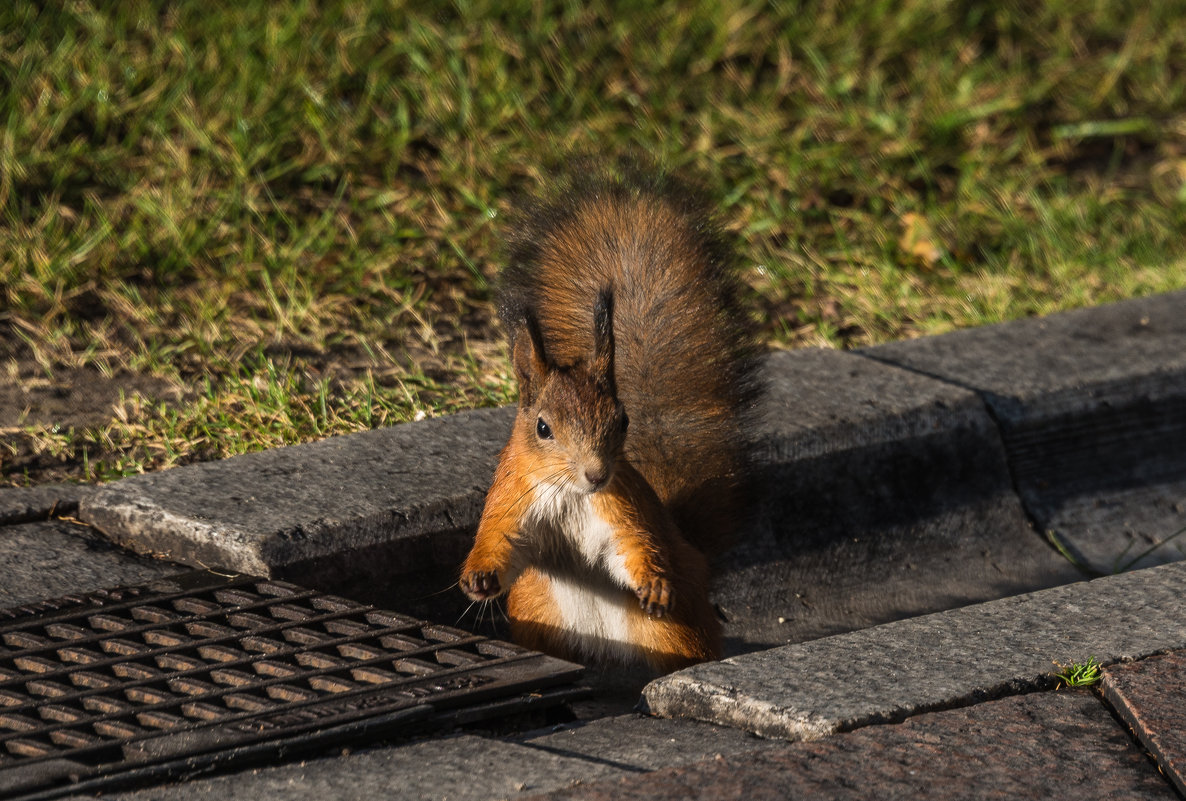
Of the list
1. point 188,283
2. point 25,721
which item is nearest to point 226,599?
point 25,721

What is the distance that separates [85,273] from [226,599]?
2.19m

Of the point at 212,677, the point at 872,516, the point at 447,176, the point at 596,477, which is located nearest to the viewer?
the point at 212,677

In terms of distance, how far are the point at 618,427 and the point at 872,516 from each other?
1.18 m

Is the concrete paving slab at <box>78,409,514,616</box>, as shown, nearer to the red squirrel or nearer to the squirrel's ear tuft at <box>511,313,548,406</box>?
the red squirrel

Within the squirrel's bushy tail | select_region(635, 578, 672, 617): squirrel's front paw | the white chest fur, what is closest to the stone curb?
the squirrel's bushy tail

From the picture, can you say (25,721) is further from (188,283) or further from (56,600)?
(188,283)

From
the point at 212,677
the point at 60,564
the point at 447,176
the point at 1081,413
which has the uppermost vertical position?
the point at 447,176

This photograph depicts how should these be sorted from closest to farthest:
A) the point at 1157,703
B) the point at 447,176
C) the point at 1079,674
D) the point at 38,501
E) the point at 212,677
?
1. the point at 1157,703
2. the point at 1079,674
3. the point at 212,677
4. the point at 38,501
5. the point at 447,176

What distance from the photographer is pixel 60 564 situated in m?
3.13

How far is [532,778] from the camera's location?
2.28 meters

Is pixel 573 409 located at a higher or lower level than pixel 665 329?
lower

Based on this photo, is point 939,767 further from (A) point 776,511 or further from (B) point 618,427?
(A) point 776,511

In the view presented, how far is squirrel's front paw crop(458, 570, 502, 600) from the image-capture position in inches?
115

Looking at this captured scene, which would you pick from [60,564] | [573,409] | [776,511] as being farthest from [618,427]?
[60,564]
